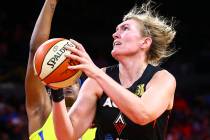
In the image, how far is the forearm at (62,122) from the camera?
3.21 m

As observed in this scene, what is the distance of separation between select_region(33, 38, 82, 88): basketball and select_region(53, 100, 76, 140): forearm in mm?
196

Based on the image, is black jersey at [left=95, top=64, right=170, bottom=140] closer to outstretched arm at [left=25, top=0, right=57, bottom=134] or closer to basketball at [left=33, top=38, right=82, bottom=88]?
basketball at [left=33, top=38, right=82, bottom=88]

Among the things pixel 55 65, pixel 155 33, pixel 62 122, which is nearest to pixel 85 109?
pixel 62 122

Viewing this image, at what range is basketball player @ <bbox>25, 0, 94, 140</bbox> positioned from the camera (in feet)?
12.4

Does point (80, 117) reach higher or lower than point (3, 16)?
higher

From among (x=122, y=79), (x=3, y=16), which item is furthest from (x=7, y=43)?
(x=122, y=79)

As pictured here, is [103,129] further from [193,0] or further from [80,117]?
[193,0]

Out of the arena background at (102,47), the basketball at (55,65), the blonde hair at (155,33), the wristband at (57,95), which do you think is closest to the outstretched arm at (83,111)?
the wristband at (57,95)

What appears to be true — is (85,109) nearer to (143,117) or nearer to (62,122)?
(62,122)

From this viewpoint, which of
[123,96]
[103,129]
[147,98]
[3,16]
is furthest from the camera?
[3,16]

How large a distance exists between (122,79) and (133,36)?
303 millimetres

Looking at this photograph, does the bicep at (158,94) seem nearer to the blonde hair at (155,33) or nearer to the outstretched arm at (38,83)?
the blonde hair at (155,33)

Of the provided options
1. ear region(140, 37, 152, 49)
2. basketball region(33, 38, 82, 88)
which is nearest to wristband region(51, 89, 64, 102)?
basketball region(33, 38, 82, 88)

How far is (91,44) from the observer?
36.3ft
